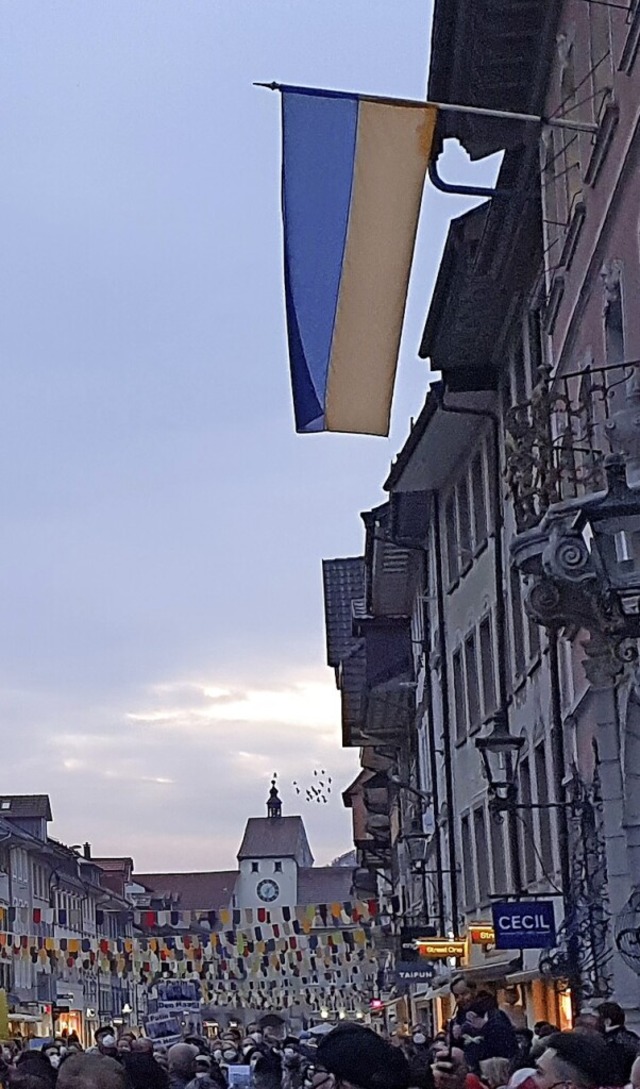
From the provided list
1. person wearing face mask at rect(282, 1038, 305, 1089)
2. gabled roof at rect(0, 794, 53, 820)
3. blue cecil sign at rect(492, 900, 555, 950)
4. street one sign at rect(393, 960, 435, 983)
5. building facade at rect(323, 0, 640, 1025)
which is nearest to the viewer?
building facade at rect(323, 0, 640, 1025)

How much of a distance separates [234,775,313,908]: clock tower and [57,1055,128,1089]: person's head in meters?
172

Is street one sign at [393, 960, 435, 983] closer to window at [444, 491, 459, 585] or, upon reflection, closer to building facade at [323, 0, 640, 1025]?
building facade at [323, 0, 640, 1025]

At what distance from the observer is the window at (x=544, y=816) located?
959 inches

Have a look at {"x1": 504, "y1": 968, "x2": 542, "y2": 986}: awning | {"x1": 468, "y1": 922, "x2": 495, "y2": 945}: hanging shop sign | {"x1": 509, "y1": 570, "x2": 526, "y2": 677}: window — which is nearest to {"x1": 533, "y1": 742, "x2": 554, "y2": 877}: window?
{"x1": 504, "y1": 968, "x2": 542, "y2": 986}: awning

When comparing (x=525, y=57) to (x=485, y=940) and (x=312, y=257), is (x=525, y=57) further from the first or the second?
(x=485, y=940)

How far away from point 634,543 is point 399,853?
4458 cm

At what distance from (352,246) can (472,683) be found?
20.5 metres

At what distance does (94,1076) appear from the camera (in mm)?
6066

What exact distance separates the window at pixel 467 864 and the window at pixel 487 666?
3.46m

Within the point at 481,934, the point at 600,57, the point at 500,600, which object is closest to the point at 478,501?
the point at 500,600

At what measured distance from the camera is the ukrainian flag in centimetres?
1229

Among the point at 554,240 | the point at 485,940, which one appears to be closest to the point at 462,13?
the point at 554,240

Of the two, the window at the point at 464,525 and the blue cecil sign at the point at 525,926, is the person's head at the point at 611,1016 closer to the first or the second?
the blue cecil sign at the point at 525,926

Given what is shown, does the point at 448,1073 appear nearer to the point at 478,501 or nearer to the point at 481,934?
the point at 481,934
